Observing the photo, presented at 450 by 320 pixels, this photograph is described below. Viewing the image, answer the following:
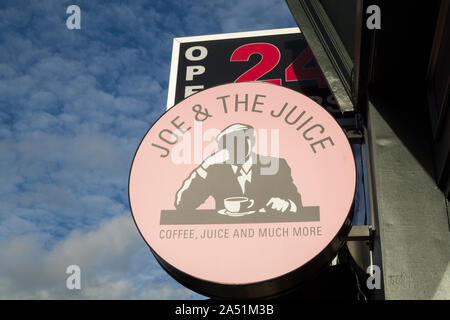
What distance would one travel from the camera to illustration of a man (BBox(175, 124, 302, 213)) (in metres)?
3.86

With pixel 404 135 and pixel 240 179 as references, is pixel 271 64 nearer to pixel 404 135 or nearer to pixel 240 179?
pixel 404 135

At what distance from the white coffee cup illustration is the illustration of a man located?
35 mm

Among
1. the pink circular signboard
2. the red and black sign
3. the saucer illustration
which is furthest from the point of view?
the red and black sign

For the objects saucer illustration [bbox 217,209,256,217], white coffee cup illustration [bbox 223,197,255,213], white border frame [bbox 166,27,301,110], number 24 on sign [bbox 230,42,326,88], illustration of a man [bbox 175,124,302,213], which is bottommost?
saucer illustration [bbox 217,209,256,217]

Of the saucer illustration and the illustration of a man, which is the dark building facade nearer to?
the illustration of a man

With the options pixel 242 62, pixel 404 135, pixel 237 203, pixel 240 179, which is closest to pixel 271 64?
pixel 242 62

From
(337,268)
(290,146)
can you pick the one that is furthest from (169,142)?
(337,268)

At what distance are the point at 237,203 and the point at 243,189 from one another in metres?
0.15

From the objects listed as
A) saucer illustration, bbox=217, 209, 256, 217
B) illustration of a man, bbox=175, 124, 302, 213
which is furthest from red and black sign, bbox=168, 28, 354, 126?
saucer illustration, bbox=217, 209, 256, 217

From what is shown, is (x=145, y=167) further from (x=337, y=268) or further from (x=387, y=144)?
(x=337, y=268)

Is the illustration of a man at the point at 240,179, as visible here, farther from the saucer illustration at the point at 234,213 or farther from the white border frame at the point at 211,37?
the white border frame at the point at 211,37

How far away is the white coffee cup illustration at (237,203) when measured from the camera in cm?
385

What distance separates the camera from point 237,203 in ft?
12.8

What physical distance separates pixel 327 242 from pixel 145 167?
67.9 inches
